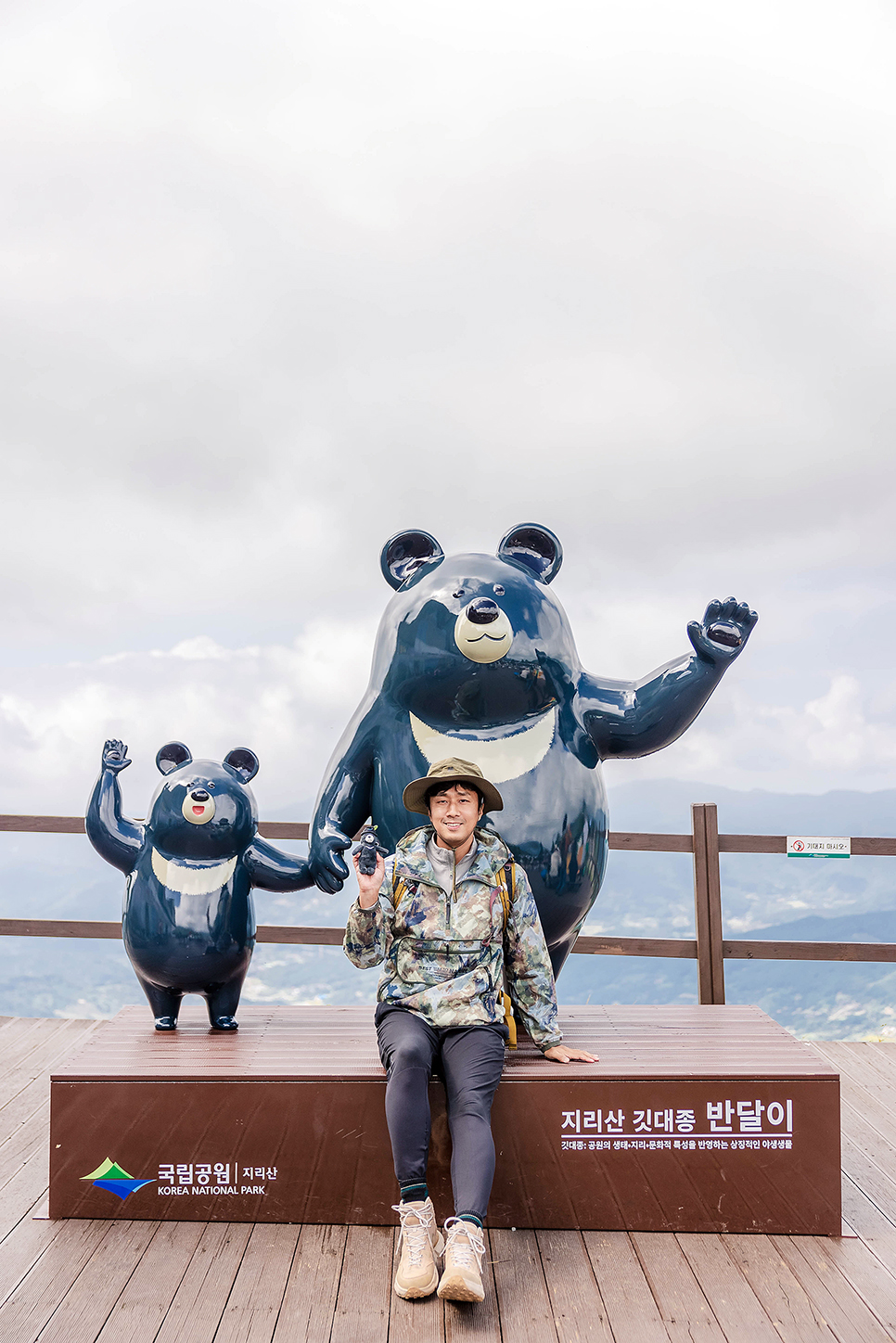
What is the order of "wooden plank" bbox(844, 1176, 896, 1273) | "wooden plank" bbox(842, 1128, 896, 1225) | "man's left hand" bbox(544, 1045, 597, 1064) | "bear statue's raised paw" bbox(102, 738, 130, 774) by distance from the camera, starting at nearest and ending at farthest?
"wooden plank" bbox(844, 1176, 896, 1273)
"man's left hand" bbox(544, 1045, 597, 1064)
"wooden plank" bbox(842, 1128, 896, 1225)
"bear statue's raised paw" bbox(102, 738, 130, 774)

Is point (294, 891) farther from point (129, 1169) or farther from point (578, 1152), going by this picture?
point (578, 1152)

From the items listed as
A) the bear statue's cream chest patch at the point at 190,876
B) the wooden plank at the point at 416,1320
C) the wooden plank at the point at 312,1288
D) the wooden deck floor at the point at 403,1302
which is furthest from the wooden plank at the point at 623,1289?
the bear statue's cream chest patch at the point at 190,876

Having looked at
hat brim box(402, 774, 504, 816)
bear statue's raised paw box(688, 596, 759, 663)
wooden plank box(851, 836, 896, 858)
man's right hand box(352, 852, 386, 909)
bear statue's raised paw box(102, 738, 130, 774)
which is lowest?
wooden plank box(851, 836, 896, 858)

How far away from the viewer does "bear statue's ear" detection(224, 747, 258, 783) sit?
121 inches

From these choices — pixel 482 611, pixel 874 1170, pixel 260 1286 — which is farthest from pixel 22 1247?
pixel 874 1170

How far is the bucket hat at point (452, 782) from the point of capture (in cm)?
245

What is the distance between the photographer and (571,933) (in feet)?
9.37

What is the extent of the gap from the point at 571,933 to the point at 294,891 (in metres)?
0.81

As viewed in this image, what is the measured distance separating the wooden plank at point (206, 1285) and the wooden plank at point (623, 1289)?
30.1 inches

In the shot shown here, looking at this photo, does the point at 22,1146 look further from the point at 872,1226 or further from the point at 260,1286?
the point at 872,1226

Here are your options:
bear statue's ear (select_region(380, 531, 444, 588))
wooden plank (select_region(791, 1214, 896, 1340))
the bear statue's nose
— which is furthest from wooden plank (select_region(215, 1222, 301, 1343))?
bear statue's ear (select_region(380, 531, 444, 588))

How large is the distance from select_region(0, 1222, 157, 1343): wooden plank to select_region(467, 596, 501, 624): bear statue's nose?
1.69 metres

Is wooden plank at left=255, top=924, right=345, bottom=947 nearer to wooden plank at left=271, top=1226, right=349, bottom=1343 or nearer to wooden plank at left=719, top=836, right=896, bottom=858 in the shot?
wooden plank at left=719, top=836, right=896, bottom=858

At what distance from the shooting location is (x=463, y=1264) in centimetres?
191
